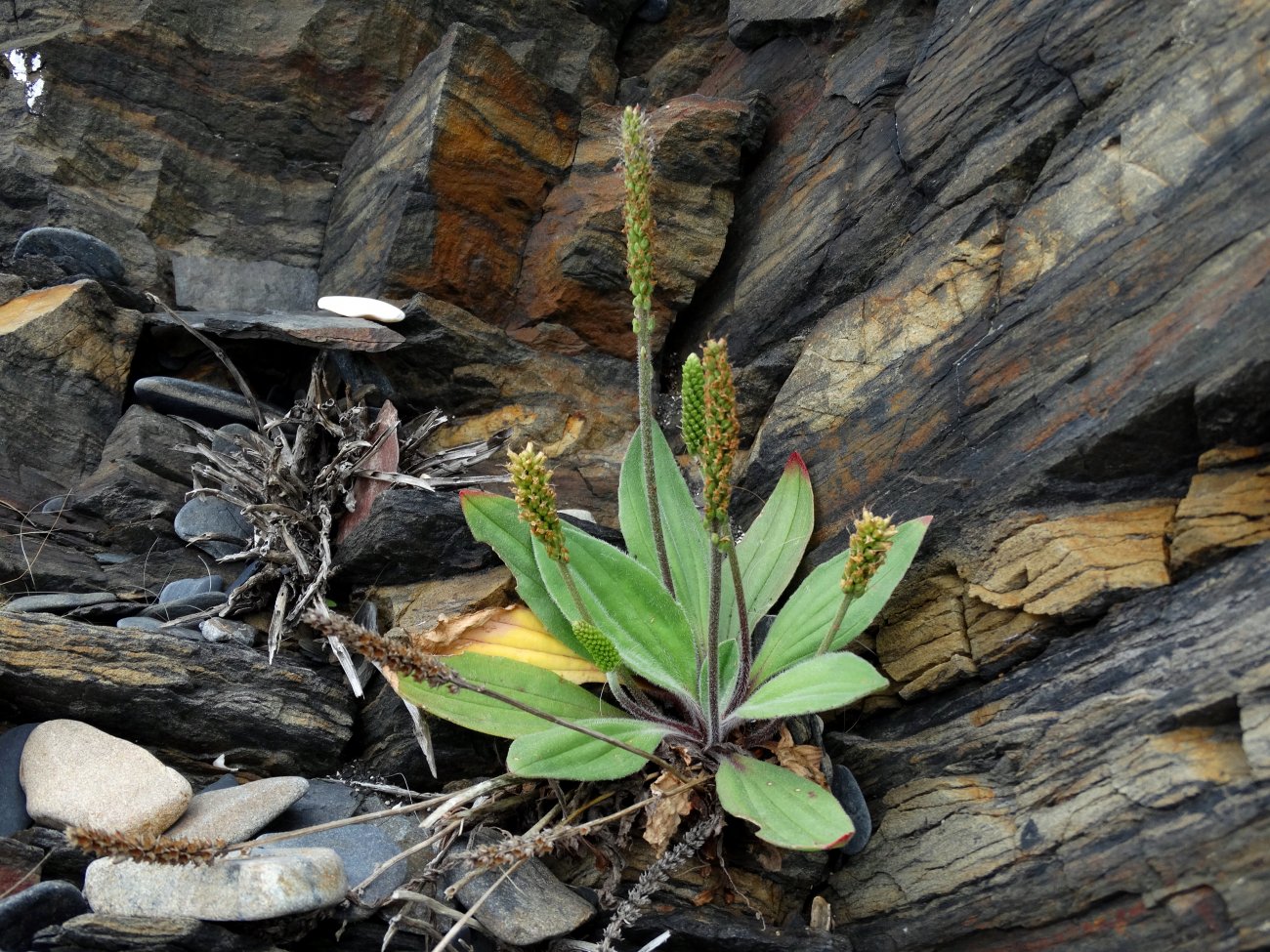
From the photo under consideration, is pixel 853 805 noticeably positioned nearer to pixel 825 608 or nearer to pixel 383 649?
pixel 825 608

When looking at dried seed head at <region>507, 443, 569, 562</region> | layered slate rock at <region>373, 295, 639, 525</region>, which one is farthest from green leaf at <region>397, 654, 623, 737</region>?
layered slate rock at <region>373, 295, 639, 525</region>

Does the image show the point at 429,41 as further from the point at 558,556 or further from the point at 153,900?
the point at 153,900

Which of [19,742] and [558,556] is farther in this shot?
[19,742]

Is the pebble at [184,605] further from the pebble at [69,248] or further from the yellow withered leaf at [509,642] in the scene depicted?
the pebble at [69,248]

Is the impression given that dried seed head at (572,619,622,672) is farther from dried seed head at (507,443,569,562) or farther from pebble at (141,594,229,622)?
pebble at (141,594,229,622)

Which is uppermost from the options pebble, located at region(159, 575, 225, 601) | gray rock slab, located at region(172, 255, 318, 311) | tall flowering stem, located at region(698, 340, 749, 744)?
gray rock slab, located at region(172, 255, 318, 311)

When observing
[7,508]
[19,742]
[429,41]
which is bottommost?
[19,742]

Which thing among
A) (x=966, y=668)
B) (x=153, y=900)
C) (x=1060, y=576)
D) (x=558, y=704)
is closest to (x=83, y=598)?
(x=153, y=900)
